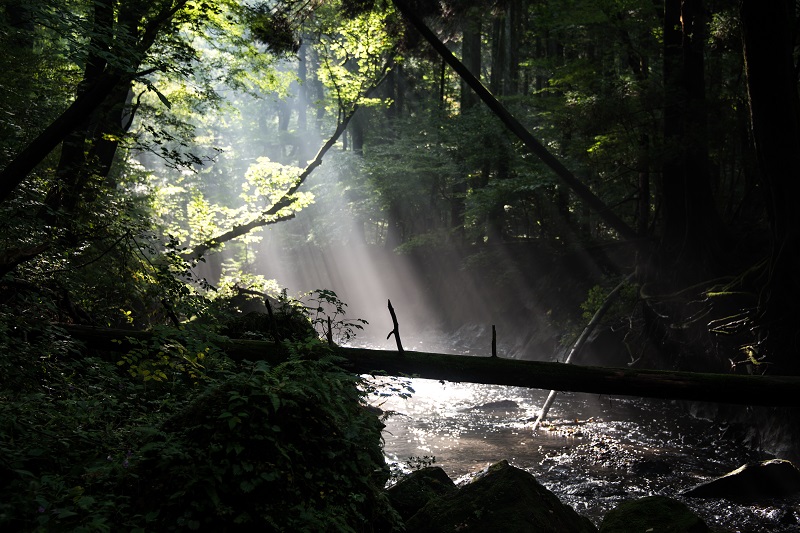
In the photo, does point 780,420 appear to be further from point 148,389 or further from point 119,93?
point 119,93

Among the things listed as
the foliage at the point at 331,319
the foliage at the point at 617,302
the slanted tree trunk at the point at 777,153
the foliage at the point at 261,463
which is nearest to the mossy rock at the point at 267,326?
the foliage at the point at 331,319

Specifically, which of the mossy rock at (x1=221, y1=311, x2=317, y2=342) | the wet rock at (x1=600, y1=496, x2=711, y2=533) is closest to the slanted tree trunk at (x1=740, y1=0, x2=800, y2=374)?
the wet rock at (x1=600, y1=496, x2=711, y2=533)

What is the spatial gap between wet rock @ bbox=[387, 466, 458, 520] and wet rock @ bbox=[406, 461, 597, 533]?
35 centimetres

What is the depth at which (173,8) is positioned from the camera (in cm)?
809

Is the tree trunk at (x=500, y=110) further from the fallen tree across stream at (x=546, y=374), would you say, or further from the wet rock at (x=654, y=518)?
the wet rock at (x=654, y=518)

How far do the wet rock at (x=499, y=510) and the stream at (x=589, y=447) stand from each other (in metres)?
1.25

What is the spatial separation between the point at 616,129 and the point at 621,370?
7.75m

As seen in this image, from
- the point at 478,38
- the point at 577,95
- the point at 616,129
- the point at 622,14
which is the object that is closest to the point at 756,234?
the point at 616,129

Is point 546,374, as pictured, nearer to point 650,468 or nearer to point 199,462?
point 650,468

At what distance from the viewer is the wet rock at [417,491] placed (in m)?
6.02

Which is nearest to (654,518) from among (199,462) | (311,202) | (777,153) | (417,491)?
(417,491)

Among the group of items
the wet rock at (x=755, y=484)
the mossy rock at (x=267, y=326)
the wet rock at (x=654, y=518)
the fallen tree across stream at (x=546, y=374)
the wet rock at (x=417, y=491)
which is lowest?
the wet rock at (x=755, y=484)

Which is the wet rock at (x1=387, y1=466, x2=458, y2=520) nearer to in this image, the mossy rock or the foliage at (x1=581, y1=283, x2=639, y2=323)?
the mossy rock

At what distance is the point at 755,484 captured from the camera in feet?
25.4
